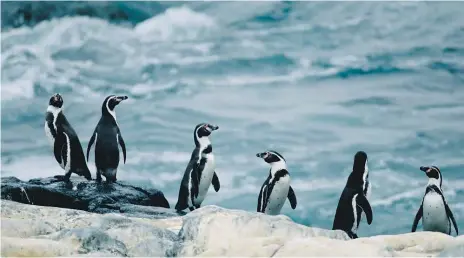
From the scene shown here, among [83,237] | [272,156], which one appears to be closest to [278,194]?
[272,156]

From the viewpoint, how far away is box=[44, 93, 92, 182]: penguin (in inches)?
387

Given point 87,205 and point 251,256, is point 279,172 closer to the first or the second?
point 87,205

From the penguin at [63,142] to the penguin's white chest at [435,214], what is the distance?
10.8ft

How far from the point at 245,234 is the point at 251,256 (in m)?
0.34

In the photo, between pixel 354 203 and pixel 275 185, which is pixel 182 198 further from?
pixel 354 203

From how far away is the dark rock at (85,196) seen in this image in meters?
8.84

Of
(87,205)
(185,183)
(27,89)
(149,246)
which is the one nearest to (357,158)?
(185,183)

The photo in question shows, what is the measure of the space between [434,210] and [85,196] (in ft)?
9.94

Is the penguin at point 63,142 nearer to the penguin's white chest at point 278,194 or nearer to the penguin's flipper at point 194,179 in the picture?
the penguin's flipper at point 194,179

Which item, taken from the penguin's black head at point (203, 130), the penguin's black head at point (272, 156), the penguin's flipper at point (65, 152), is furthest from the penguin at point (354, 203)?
the penguin's flipper at point (65, 152)

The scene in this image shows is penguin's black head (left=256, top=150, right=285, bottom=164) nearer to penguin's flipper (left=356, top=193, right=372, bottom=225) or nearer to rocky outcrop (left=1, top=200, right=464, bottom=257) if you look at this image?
penguin's flipper (left=356, top=193, right=372, bottom=225)

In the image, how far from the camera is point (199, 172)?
9469mm

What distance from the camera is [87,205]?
29.3ft

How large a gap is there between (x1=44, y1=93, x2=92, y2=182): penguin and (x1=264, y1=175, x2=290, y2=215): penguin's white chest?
184cm
